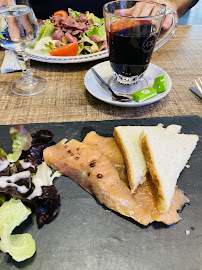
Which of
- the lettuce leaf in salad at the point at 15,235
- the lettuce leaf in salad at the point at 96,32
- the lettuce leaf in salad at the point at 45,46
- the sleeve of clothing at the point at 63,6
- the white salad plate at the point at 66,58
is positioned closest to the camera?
the lettuce leaf in salad at the point at 15,235

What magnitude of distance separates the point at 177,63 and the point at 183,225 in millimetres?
1777

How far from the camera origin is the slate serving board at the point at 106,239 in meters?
0.97

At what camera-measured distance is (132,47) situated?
175 centimetres

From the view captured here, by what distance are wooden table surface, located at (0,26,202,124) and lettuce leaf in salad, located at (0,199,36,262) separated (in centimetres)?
82

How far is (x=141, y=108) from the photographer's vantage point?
1918 millimetres

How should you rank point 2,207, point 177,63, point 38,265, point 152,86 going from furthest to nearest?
point 177,63 < point 152,86 < point 2,207 < point 38,265

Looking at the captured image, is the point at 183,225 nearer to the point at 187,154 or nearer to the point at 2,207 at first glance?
the point at 187,154

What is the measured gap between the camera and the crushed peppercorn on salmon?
112 centimetres

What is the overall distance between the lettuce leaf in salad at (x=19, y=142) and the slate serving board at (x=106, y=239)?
26 cm

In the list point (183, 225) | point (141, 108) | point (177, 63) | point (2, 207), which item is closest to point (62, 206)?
point (2, 207)

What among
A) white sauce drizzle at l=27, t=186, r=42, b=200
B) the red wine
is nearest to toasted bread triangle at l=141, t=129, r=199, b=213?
white sauce drizzle at l=27, t=186, r=42, b=200

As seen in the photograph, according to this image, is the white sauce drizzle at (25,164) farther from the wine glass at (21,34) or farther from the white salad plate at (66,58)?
the white salad plate at (66,58)

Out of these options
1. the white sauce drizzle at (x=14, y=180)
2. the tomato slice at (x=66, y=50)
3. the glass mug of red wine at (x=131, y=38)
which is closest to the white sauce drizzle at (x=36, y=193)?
the white sauce drizzle at (x=14, y=180)

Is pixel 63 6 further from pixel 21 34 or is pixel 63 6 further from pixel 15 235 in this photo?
pixel 15 235
